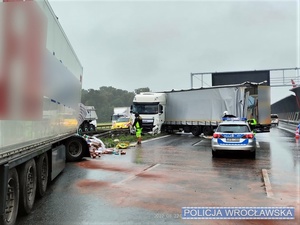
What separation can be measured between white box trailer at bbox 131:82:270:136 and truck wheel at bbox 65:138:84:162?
13.5 m

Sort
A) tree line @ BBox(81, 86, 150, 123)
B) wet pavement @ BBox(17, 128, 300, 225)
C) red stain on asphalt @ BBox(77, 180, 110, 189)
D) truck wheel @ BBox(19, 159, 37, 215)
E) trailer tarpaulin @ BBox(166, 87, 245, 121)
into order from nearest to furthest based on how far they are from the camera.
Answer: truck wheel @ BBox(19, 159, 37, 215) < wet pavement @ BBox(17, 128, 300, 225) < red stain on asphalt @ BBox(77, 180, 110, 189) < trailer tarpaulin @ BBox(166, 87, 245, 121) < tree line @ BBox(81, 86, 150, 123)

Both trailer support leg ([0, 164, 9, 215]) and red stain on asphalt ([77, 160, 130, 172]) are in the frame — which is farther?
red stain on asphalt ([77, 160, 130, 172])

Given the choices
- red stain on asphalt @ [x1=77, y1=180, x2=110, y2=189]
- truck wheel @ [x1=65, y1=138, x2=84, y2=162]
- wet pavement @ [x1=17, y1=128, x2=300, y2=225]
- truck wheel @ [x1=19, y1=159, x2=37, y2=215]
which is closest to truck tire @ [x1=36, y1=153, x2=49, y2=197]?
wet pavement @ [x1=17, y1=128, x2=300, y2=225]

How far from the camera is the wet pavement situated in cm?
564

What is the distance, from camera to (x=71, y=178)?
29.4ft

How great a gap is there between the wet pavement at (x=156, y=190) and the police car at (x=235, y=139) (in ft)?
2.02

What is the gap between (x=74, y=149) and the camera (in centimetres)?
1238

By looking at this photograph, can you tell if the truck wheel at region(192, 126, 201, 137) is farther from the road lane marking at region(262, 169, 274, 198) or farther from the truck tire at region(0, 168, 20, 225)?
the truck tire at region(0, 168, 20, 225)

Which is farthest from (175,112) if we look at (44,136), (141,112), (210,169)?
(44,136)

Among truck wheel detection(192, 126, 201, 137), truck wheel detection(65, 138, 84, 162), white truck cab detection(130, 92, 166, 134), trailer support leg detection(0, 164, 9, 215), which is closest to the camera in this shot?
trailer support leg detection(0, 164, 9, 215)

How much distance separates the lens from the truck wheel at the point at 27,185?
5.36 meters

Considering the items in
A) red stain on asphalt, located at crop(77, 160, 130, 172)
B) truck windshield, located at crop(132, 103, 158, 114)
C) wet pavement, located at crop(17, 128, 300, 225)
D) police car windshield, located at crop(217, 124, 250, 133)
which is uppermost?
truck windshield, located at crop(132, 103, 158, 114)

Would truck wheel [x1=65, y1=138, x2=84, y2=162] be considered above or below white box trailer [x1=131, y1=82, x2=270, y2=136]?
below

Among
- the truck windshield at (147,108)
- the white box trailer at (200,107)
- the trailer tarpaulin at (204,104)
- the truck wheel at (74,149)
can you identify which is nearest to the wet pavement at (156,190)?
the truck wheel at (74,149)
